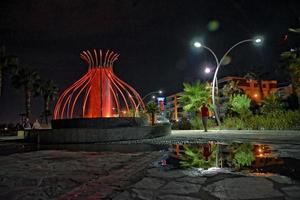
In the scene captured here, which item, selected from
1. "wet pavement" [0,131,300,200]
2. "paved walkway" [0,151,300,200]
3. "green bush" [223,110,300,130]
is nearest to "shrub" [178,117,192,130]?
"green bush" [223,110,300,130]

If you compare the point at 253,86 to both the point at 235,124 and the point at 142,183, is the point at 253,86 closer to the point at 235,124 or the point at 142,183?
the point at 235,124

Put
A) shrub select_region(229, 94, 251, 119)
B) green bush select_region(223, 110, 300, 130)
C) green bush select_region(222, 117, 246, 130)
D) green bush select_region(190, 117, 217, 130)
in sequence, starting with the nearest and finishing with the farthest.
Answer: green bush select_region(223, 110, 300, 130) → green bush select_region(222, 117, 246, 130) → green bush select_region(190, 117, 217, 130) → shrub select_region(229, 94, 251, 119)

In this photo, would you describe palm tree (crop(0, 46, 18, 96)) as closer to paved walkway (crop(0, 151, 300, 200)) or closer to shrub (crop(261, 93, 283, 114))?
shrub (crop(261, 93, 283, 114))

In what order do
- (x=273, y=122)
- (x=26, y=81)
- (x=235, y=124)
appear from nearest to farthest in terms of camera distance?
(x=273, y=122), (x=235, y=124), (x=26, y=81)

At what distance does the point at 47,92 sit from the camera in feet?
181

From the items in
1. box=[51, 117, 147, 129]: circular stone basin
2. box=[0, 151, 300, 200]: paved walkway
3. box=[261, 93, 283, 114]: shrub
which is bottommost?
box=[0, 151, 300, 200]: paved walkway

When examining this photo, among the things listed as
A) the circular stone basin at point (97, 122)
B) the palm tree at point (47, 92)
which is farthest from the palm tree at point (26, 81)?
the circular stone basin at point (97, 122)

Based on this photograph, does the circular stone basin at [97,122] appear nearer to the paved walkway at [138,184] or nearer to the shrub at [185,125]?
the paved walkway at [138,184]

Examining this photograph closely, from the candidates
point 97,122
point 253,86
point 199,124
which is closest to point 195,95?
point 199,124

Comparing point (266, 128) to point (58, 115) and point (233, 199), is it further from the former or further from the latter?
point (233, 199)

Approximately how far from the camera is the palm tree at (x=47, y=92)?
52.6 meters

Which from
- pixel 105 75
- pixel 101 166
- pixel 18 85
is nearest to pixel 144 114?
pixel 105 75

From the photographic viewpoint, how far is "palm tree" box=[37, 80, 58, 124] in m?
52.6

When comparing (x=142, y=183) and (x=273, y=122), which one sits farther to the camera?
(x=273, y=122)
